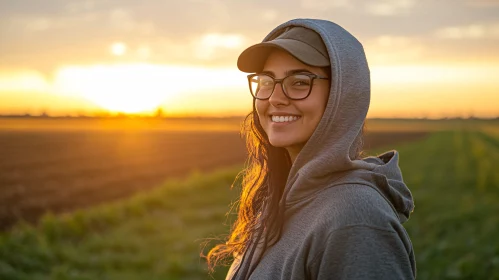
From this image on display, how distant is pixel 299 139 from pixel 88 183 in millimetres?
22818

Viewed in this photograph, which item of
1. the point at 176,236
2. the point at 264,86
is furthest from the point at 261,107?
the point at 176,236

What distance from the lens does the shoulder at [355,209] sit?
4.97 feet

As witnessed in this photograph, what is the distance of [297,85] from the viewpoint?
1878 millimetres

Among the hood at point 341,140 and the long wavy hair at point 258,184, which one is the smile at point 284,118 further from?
the long wavy hair at point 258,184

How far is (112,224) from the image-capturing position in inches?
456

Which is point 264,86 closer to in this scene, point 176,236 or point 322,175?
point 322,175

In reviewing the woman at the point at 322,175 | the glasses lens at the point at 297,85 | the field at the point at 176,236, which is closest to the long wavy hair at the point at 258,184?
the woman at the point at 322,175

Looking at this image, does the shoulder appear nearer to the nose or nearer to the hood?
the hood

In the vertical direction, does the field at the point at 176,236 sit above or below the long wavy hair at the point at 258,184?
below

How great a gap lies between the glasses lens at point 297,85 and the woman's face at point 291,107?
18 millimetres

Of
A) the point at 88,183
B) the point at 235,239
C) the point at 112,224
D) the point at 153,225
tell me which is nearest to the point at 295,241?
the point at 235,239

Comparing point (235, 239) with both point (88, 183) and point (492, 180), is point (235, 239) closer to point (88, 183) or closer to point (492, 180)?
point (492, 180)

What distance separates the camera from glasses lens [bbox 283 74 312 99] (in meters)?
1.85

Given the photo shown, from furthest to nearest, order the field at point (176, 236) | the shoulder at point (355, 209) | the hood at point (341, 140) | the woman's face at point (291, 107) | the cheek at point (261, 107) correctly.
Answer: the field at point (176, 236), the cheek at point (261, 107), the woman's face at point (291, 107), the hood at point (341, 140), the shoulder at point (355, 209)
